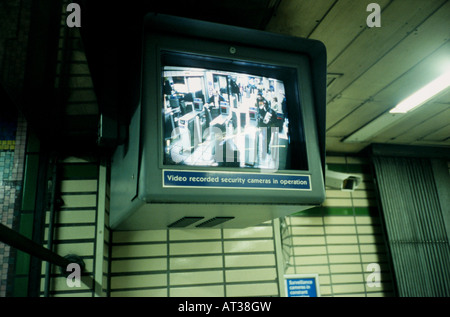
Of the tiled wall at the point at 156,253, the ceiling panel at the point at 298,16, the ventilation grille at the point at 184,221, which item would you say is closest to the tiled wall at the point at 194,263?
the tiled wall at the point at 156,253

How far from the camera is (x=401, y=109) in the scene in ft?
14.4

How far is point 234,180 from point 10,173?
1.74 m

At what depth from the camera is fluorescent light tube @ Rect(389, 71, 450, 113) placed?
375 centimetres

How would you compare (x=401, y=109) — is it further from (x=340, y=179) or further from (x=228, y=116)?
(x=228, y=116)

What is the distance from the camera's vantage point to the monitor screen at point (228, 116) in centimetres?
175

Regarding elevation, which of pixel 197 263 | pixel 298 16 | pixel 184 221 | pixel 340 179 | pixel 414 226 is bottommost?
pixel 197 263

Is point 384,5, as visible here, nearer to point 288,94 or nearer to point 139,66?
point 288,94

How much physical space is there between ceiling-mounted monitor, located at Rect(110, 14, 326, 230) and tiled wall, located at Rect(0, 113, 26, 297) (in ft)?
2.80

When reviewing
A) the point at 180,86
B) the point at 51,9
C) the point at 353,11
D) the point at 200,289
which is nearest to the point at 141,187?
the point at 180,86

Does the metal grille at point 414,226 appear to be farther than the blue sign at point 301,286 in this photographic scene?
Yes

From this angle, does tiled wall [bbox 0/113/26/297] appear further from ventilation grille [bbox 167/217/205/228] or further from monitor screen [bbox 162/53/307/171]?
monitor screen [bbox 162/53/307/171]

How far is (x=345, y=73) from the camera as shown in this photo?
363 cm

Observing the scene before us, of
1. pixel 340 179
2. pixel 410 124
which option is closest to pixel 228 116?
pixel 340 179

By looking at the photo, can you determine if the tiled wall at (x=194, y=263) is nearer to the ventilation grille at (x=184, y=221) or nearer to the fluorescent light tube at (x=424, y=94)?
the ventilation grille at (x=184, y=221)
